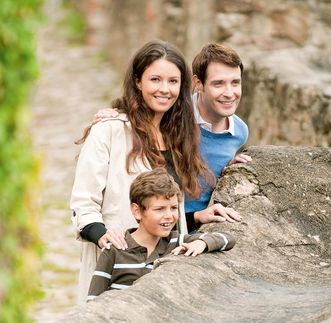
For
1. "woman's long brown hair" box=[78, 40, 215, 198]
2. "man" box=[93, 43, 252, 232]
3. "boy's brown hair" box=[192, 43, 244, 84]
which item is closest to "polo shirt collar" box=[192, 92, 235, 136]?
"man" box=[93, 43, 252, 232]

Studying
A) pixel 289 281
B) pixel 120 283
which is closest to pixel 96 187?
pixel 120 283

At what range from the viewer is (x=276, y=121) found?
9406mm

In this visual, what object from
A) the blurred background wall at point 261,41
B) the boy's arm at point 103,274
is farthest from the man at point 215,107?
the blurred background wall at point 261,41

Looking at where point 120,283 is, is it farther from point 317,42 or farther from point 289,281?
point 317,42

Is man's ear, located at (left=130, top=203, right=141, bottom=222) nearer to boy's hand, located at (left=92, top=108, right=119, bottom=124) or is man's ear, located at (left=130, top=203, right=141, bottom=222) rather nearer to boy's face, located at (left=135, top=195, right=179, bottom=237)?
boy's face, located at (left=135, top=195, right=179, bottom=237)

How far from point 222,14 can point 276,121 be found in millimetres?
3275

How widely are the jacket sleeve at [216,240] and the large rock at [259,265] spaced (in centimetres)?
3

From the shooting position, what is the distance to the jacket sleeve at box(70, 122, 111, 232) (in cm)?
492

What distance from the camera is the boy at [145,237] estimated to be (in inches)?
181

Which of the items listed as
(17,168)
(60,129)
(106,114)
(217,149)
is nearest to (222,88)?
(217,149)

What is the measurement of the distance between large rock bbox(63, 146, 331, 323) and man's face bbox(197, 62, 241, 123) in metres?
0.23

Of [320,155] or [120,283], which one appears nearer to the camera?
[120,283]

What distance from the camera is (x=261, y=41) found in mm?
12422

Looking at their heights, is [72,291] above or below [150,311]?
below
